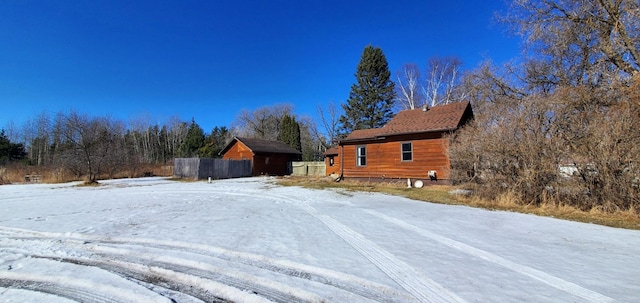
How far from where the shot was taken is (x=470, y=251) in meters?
4.12

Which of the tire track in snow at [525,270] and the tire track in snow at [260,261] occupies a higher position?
the tire track in snow at [260,261]

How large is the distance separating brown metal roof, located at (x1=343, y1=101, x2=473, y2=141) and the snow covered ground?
8220 millimetres

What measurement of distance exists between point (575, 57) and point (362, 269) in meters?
15.7

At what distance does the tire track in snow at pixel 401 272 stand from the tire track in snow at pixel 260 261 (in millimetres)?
204

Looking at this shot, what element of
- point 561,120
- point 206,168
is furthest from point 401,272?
point 206,168

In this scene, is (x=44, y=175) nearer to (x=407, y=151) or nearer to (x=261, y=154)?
(x=261, y=154)

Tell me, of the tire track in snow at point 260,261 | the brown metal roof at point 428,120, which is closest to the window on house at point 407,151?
the brown metal roof at point 428,120

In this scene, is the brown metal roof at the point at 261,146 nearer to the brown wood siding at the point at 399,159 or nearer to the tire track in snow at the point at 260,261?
the brown wood siding at the point at 399,159

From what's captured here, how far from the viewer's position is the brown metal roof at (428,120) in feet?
46.8

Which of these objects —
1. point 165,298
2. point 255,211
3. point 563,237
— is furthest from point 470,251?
point 255,211

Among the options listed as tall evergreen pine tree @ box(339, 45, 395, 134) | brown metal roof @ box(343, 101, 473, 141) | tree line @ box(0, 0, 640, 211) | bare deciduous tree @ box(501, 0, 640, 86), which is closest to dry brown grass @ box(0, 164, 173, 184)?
tree line @ box(0, 0, 640, 211)

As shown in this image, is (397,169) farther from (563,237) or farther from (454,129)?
(563,237)

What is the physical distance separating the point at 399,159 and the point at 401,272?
1304cm

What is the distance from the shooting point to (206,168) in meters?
22.3
